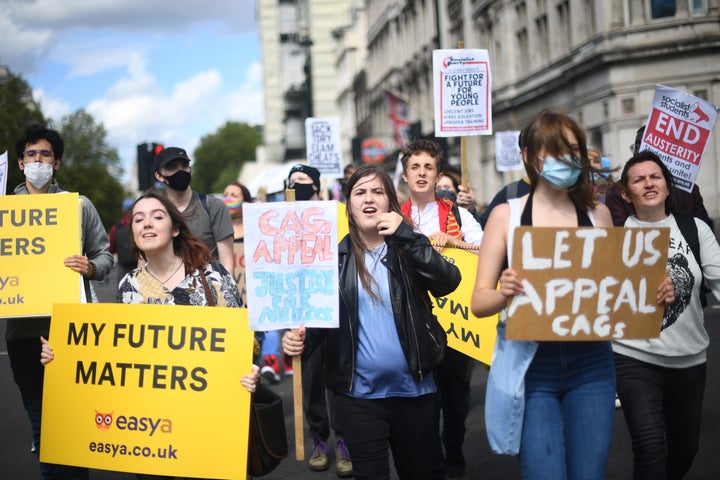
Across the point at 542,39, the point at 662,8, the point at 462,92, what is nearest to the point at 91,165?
the point at 542,39

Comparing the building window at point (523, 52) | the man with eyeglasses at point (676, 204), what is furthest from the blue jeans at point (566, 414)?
the building window at point (523, 52)

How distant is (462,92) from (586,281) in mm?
5121

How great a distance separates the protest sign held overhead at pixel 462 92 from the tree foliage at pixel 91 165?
3815 cm

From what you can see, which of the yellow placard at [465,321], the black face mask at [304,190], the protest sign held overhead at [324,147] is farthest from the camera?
the protest sign held overhead at [324,147]

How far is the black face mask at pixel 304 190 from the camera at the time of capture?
Answer: 7543mm

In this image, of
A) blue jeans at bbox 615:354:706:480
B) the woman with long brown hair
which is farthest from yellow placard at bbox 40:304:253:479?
blue jeans at bbox 615:354:706:480

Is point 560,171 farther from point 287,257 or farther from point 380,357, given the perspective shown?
point 287,257

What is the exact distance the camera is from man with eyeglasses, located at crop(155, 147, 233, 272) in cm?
655

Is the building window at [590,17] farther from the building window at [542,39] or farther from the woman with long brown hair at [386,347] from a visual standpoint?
the woman with long brown hair at [386,347]

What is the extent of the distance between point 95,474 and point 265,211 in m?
3.38

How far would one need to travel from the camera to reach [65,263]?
5266 millimetres

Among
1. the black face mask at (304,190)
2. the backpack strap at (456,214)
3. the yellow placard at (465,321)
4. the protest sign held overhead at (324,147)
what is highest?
the protest sign held overhead at (324,147)

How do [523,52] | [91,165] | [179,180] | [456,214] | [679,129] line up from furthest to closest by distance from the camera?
[91,165], [523,52], [679,129], [179,180], [456,214]

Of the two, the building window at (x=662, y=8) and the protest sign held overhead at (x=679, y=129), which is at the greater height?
Result: the building window at (x=662, y=8)
